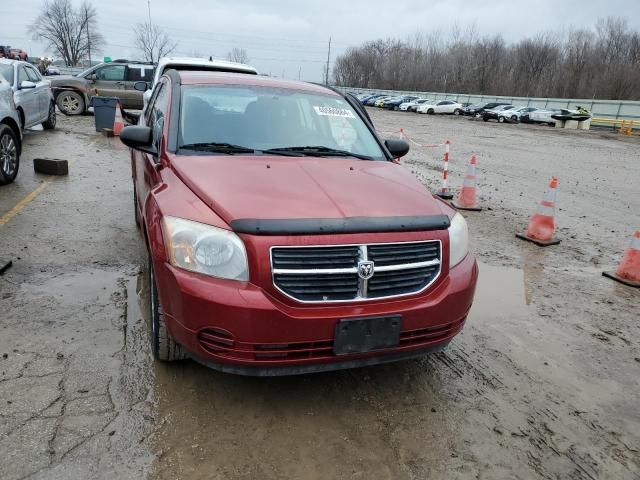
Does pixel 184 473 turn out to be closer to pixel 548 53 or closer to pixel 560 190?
pixel 560 190

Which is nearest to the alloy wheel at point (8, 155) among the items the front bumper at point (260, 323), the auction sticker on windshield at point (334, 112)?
the auction sticker on windshield at point (334, 112)

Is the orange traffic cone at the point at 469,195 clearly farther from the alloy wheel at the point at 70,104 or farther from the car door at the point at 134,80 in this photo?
the alloy wheel at the point at 70,104

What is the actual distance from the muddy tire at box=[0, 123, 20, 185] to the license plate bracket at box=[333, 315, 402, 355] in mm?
6735

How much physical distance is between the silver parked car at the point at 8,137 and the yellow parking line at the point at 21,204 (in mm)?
458

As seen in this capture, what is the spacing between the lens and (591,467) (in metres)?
2.54

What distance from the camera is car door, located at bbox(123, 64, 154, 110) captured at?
56.4ft

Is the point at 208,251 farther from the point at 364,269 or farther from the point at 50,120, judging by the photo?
the point at 50,120

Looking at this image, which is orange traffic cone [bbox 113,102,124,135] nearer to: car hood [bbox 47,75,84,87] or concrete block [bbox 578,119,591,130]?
car hood [bbox 47,75,84,87]

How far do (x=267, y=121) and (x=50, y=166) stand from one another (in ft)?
20.5

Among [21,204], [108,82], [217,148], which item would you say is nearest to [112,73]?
[108,82]

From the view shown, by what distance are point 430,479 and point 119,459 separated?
1495 mm

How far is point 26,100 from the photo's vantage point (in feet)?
34.6

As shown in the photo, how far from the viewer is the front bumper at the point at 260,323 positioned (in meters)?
2.37

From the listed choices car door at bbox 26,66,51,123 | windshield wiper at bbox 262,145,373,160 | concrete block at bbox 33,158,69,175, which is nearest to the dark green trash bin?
car door at bbox 26,66,51,123
